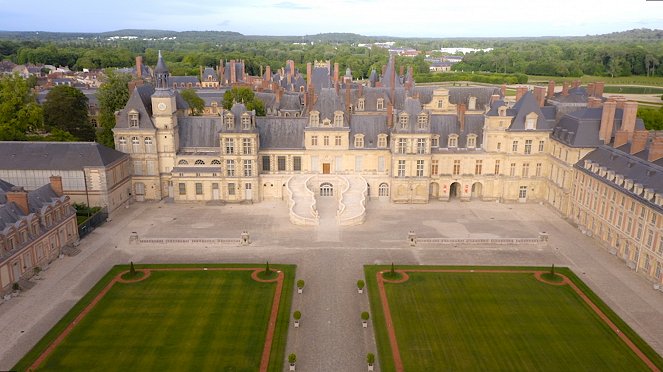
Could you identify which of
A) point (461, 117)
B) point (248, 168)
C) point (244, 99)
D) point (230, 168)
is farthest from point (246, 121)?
point (461, 117)

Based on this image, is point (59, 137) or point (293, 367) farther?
point (59, 137)

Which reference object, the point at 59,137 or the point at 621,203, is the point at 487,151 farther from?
the point at 59,137

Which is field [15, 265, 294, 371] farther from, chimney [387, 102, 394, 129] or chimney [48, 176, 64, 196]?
chimney [387, 102, 394, 129]

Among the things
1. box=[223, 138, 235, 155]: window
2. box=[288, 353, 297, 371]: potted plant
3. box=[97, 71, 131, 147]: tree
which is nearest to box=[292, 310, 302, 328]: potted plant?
box=[288, 353, 297, 371]: potted plant

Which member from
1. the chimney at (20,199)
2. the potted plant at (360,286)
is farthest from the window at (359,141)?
the chimney at (20,199)

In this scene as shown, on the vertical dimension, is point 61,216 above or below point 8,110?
below

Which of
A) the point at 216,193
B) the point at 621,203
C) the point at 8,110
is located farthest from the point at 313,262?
the point at 8,110
